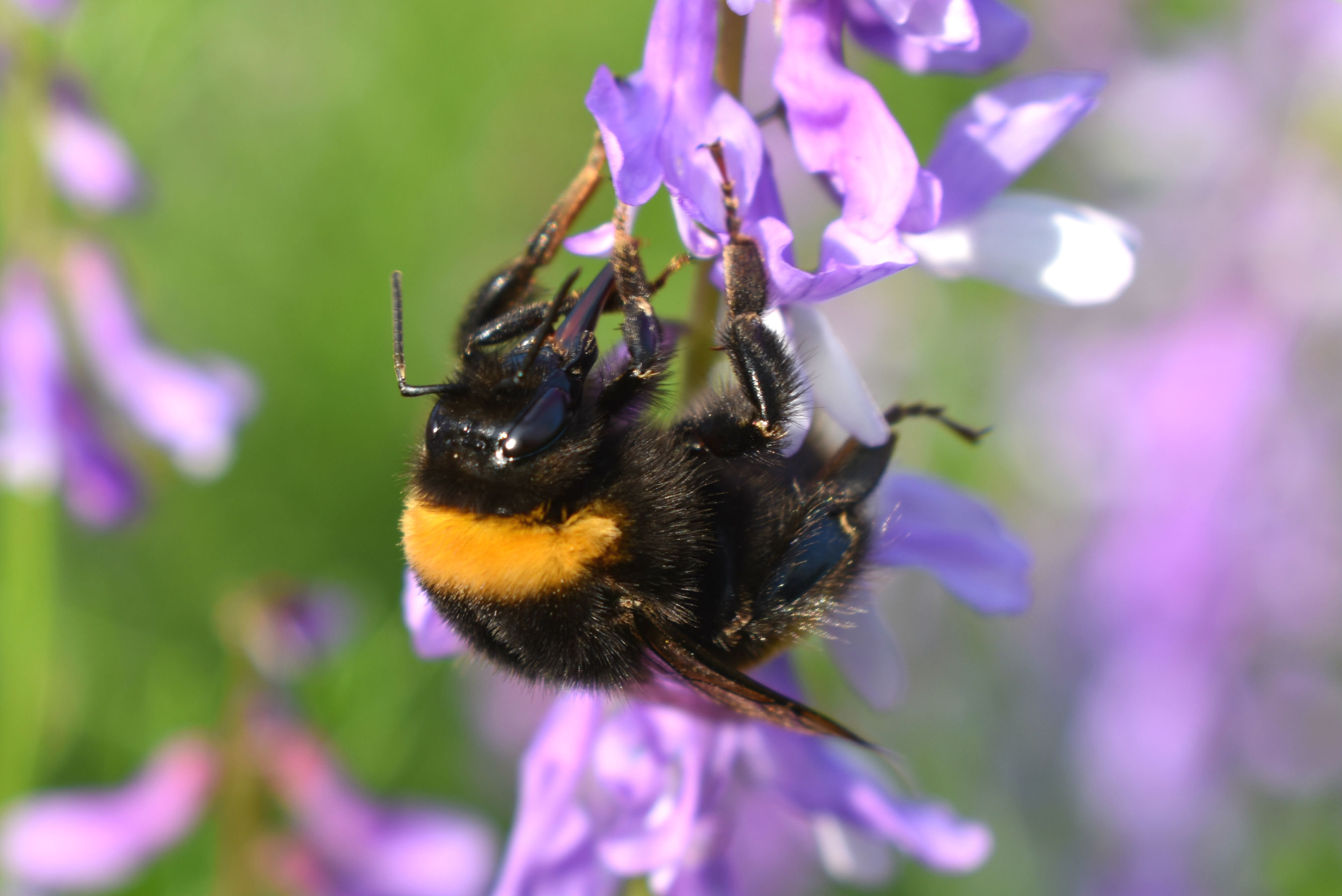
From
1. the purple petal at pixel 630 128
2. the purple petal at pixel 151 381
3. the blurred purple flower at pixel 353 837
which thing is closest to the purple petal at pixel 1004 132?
the purple petal at pixel 630 128

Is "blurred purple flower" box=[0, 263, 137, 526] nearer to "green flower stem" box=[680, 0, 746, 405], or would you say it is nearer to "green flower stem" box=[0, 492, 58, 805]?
"green flower stem" box=[0, 492, 58, 805]

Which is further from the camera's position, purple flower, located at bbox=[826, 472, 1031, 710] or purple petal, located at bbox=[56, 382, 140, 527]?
purple petal, located at bbox=[56, 382, 140, 527]

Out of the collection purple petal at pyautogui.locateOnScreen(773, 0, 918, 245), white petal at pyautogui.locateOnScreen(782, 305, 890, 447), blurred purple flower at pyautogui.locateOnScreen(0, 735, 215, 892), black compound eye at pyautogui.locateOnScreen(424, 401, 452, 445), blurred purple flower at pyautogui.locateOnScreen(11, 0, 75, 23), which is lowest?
blurred purple flower at pyautogui.locateOnScreen(0, 735, 215, 892)

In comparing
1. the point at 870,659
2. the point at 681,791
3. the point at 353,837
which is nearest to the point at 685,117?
the point at 870,659

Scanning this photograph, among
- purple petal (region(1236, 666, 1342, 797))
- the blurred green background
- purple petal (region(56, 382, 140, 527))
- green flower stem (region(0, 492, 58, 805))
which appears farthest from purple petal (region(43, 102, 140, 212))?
purple petal (region(1236, 666, 1342, 797))

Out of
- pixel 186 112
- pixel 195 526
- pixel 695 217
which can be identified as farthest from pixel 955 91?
pixel 695 217

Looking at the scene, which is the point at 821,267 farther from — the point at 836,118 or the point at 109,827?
the point at 109,827

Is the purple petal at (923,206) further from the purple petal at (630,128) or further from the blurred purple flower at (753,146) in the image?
the purple petal at (630,128)

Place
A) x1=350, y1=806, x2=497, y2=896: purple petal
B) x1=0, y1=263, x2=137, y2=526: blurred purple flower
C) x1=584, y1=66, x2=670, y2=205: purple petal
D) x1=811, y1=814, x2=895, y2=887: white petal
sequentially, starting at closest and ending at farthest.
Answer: x1=584, y1=66, x2=670, y2=205: purple petal < x1=811, y1=814, x2=895, y2=887: white petal < x1=350, y1=806, x2=497, y2=896: purple petal < x1=0, y1=263, x2=137, y2=526: blurred purple flower
